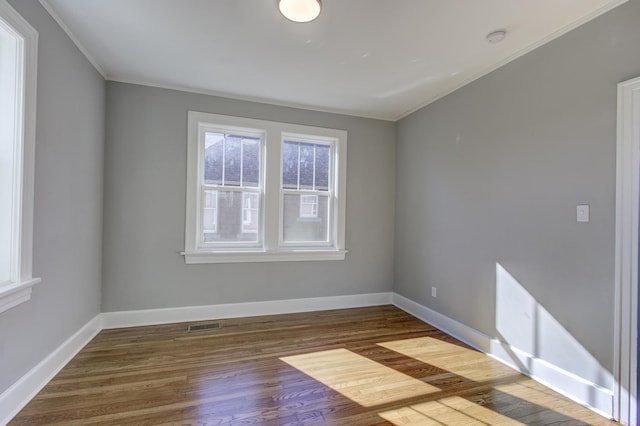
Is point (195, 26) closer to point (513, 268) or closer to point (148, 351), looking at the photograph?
point (148, 351)

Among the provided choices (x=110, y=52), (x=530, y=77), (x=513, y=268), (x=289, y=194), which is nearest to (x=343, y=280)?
(x=289, y=194)

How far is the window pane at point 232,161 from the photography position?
3588 millimetres

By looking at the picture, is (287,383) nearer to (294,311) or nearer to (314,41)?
(294,311)

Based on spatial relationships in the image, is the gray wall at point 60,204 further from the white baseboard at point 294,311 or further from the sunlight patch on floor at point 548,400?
the sunlight patch on floor at point 548,400

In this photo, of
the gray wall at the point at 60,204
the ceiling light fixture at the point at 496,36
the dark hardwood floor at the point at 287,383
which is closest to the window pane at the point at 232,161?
the gray wall at the point at 60,204

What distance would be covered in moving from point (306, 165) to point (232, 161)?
91cm

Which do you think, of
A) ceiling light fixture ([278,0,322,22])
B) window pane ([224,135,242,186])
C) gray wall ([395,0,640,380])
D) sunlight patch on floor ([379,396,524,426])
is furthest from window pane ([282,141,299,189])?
sunlight patch on floor ([379,396,524,426])

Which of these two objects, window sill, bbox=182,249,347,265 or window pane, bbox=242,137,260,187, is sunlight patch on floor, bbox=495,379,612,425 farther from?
window pane, bbox=242,137,260,187

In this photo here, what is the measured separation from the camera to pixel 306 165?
392 centimetres

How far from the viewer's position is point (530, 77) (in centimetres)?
242

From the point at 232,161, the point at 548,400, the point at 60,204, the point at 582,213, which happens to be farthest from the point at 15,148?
the point at 548,400

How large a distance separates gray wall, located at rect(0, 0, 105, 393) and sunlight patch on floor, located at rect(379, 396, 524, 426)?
2276 millimetres

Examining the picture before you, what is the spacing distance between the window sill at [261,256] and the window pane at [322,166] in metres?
0.84

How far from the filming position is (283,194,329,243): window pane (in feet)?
12.6
